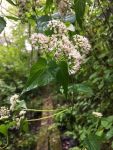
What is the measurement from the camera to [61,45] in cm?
92

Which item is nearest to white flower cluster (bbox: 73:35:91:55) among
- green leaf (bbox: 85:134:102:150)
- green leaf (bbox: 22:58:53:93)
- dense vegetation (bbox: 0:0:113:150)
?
dense vegetation (bbox: 0:0:113:150)

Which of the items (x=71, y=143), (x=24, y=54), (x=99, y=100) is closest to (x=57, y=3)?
(x=99, y=100)

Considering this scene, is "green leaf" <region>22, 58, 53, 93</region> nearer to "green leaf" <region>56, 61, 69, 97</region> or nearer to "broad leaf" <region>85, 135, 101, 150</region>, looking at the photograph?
"green leaf" <region>56, 61, 69, 97</region>

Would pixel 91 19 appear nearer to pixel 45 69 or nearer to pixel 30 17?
pixel 30 17

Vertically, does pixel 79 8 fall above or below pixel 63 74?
above

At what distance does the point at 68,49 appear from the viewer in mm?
927

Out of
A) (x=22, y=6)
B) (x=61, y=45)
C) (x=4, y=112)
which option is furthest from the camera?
(x=4, y=112)

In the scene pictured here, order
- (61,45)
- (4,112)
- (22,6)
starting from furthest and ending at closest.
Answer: (4,112), (22,6), (61,45)

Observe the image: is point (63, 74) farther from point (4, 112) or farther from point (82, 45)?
point (4, 112)

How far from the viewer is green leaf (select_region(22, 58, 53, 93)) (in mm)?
959

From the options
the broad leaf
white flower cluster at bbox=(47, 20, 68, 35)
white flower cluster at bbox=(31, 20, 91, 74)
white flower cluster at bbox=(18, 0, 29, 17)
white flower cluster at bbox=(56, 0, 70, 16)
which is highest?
white flower cluster at bbox=(18, 0, 29, 17)

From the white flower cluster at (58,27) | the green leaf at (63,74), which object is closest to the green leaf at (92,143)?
the green leaf at (63,74)

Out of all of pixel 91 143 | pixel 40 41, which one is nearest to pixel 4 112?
pixel 91 143

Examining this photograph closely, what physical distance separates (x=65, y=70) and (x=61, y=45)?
0.07 m
